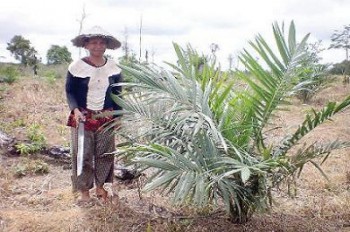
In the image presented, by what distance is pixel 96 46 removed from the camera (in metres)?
3.45

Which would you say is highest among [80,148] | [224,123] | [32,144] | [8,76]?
[8,76]

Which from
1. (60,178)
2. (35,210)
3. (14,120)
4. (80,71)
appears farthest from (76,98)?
(14,120)

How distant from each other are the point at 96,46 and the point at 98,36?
80mm

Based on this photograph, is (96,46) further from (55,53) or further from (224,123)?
(55,53)

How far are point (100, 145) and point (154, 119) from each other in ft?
2.34

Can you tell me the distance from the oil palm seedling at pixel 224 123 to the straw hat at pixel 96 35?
559mm

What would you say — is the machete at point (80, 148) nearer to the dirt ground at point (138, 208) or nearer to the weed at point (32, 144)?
the dirt ground at point (138, 208)

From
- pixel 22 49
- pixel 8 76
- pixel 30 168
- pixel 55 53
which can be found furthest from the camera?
pixel 55 53

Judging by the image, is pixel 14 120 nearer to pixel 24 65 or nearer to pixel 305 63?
pixel 305 63

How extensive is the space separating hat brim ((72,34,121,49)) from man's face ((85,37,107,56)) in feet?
0.12

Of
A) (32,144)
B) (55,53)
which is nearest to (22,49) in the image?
(55,53)

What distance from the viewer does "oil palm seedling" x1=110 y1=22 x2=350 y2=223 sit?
103 inches

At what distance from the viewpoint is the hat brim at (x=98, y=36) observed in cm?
340

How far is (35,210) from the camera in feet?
12.0
